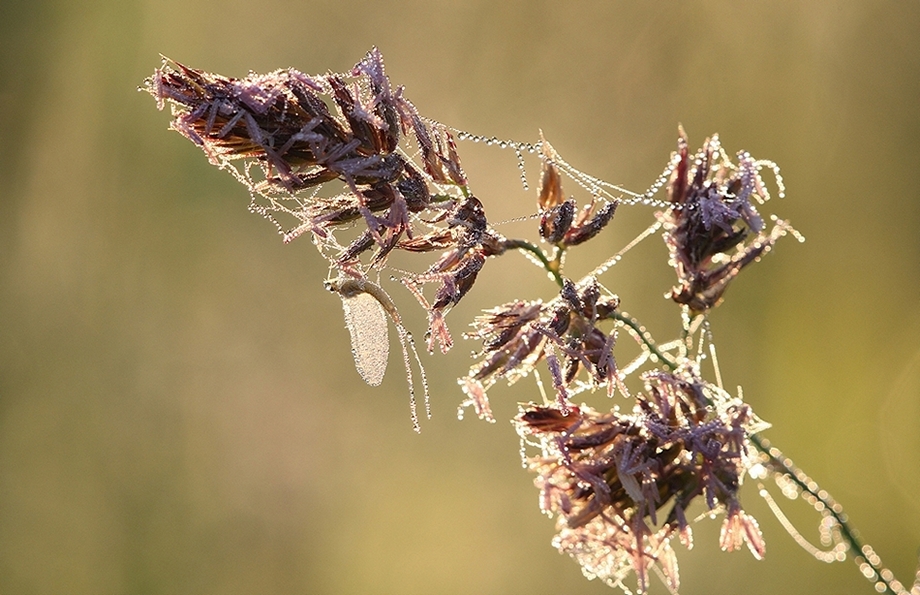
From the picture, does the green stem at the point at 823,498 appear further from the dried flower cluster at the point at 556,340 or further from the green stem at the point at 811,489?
the dried flower cluster at the point at 556,340

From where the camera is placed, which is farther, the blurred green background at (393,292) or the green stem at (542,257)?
the blurred green background at (393,292)

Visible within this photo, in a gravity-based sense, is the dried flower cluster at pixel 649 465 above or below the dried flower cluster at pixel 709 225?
below

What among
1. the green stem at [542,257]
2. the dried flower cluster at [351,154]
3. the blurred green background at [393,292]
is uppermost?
the blurred green background at [393,292]

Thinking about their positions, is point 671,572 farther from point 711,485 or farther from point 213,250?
point 213,250

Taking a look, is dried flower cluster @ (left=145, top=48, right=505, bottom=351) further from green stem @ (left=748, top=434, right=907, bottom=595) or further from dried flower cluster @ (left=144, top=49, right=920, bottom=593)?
green stem @ (left=748, top=434, right=907, bottom=595)

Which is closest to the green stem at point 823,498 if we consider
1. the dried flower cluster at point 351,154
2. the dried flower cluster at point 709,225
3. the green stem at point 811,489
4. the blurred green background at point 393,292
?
the green stem at point 811,489

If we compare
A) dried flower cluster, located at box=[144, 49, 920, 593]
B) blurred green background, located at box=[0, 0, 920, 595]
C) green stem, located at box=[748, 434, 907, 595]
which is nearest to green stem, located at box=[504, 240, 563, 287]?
dried flower cluster, located at box=[144, 49, 920, 593]
